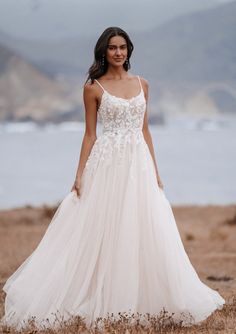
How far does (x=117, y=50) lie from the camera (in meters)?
6.01

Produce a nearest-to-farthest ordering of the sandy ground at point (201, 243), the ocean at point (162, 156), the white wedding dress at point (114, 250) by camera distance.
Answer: the white wedding dress at point (114, 250) → the sandy ground at point (201, 243) → the ocean at point (162, 156)

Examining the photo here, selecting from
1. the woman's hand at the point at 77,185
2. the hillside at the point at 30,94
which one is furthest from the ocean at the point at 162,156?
the woman's hand at the point at 77,185

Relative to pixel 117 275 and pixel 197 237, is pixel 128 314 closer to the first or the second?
pixel 117 275

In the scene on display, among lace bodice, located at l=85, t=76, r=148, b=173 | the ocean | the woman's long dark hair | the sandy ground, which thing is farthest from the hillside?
lace bodice, located at l=85, t=76, r=148, b=173

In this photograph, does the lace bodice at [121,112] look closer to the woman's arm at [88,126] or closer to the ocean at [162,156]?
the woman's arm at [88,126]

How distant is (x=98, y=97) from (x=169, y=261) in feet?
4.36

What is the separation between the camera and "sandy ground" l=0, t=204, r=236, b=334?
6.71 m

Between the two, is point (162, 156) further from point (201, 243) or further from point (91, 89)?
point (91, 89)

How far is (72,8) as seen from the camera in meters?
52.7

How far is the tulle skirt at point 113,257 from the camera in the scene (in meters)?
5.71

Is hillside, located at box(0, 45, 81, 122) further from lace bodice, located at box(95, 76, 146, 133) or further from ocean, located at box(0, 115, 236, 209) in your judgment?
lace bodice, located at box(95, 76, 146, 133)

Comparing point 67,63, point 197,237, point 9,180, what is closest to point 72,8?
point 67,63

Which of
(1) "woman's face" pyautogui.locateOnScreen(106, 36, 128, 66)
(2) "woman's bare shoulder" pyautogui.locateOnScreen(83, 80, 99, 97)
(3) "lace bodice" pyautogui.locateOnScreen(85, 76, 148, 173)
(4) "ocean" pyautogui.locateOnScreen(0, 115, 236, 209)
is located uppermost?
(4) "ocean" pyautogui.locateOnScreen(0, 115, 236, 209)

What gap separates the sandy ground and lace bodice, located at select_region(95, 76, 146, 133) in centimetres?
154
